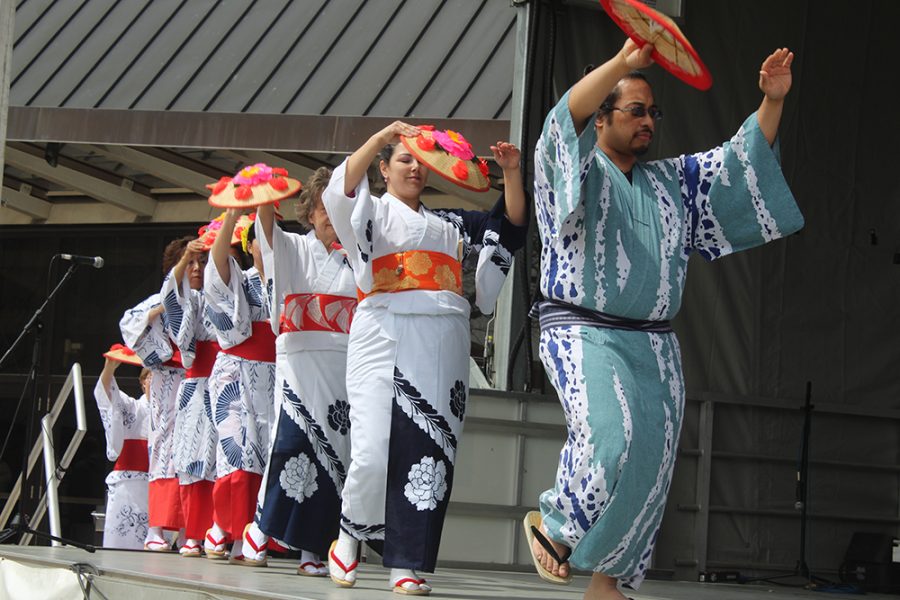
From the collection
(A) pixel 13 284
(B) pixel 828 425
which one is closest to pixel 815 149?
(B) pixel 828 425

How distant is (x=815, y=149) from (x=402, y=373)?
4.01 m

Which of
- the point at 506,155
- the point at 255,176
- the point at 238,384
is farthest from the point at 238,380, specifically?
the point at 506,155

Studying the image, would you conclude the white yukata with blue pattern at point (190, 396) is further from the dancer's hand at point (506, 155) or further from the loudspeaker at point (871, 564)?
the loudspeaker at point (871, 564)

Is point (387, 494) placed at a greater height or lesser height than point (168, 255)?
lesser

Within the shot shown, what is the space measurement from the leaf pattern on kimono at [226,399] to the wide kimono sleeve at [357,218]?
1709 mm

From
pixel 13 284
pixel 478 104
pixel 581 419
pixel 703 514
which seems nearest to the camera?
pixel 581 419

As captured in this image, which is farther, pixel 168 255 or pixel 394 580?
pixel 168 255

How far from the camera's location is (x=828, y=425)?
7.62 meters

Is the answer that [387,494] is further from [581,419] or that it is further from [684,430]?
[684,430]

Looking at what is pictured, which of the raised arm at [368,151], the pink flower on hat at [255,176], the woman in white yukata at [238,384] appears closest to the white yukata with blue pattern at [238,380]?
the woman in white yukata at [238,384]

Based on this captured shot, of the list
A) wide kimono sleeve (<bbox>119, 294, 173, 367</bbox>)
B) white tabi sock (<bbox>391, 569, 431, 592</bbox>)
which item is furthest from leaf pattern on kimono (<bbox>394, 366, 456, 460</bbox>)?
wide kimono sleeve (<bbox>119, 294, 173, 367</bbox>)

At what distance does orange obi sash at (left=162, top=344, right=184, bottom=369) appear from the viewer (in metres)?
7.31

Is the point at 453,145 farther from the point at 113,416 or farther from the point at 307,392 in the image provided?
the point at 113,416

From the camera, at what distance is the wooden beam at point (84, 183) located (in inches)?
387
